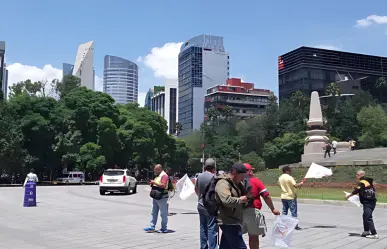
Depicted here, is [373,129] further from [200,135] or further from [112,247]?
[112,247]

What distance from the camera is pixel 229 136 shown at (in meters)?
96.2

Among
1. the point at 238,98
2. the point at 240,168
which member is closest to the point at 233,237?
the point at 240,168

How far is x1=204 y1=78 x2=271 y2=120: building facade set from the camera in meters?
150

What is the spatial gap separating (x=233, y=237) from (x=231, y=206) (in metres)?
0.45

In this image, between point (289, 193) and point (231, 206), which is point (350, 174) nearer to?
point (289, 193)

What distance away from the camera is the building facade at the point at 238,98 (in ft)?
493

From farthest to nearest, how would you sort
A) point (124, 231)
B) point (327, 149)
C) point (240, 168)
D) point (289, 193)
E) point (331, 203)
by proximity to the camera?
point (327, 149), point (331, 203), point (289, 193), point (124, 231), point (240, 168)

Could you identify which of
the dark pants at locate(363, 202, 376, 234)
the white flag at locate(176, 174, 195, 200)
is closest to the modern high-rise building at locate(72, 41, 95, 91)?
the white flag at locate(176, 174, 195, 200)

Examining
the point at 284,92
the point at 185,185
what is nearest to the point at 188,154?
the point at 284,92

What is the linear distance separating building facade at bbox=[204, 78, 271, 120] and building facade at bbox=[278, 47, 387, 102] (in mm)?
15675

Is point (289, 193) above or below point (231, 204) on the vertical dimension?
below

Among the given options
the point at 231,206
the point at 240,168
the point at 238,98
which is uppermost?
the point at 238,98

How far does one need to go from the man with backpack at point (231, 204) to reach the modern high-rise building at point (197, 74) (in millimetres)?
157682

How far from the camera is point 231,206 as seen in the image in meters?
5.41
